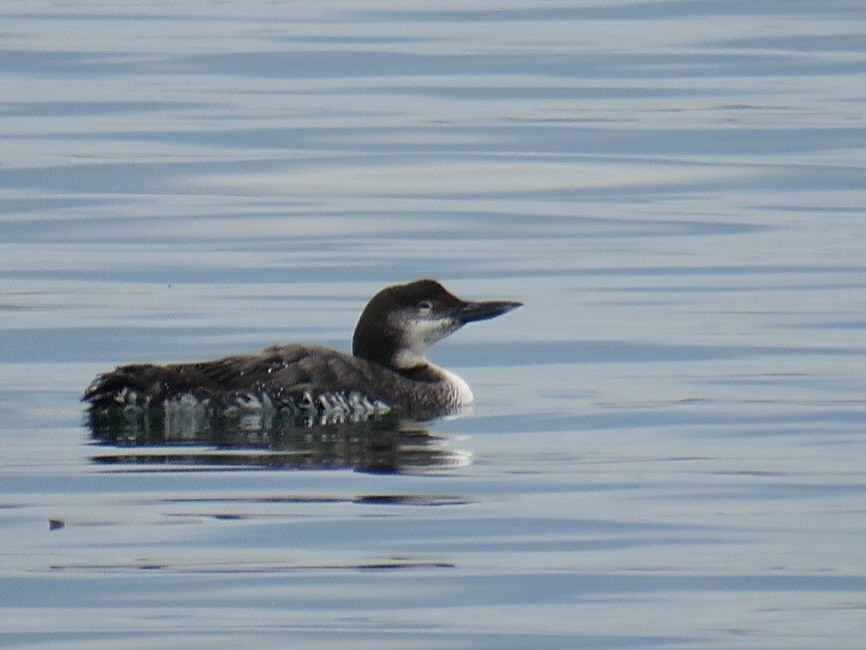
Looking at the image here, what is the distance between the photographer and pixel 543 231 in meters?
15.4

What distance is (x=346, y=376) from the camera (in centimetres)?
1019

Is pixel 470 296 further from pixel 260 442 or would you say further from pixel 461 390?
pixel 260 442

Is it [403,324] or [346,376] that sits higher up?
[403,324]

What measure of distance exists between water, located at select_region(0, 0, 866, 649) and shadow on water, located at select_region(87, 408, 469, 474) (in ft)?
0.15

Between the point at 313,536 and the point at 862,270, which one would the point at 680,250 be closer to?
the point at 862,270

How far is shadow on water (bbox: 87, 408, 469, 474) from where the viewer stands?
9.02 metres

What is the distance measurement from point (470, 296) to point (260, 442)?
4014 mm

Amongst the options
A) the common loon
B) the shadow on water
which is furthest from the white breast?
the shadow on water

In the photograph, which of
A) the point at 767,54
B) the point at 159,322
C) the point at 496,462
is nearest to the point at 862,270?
the point at 159,322

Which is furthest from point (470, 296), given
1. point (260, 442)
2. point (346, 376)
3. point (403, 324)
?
point (260, 442)

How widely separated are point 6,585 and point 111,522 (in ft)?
2.75

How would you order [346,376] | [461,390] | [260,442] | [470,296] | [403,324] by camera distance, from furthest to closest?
[470,296] < [403,324] < [461,390] < [346,376] < [260,442]

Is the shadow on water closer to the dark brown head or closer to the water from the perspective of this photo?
the water

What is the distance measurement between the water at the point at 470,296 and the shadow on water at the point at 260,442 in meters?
0.05
